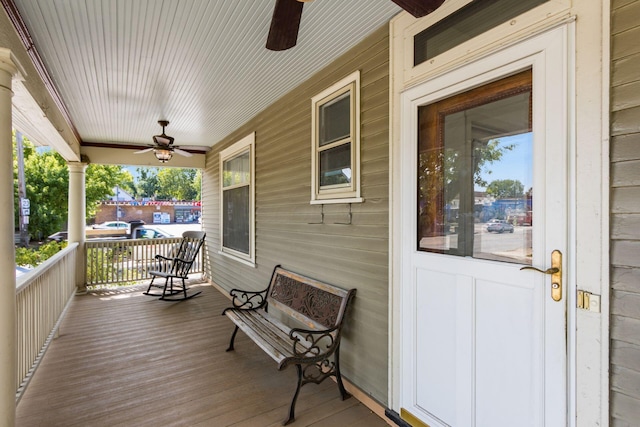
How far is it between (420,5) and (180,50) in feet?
6.70

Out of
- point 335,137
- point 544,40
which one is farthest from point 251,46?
point 544,40

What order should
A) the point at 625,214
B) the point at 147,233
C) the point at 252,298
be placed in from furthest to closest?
the point at 147,233 < the point at 252,298 < the point at 625,214

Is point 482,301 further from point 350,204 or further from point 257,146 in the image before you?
point 257,146

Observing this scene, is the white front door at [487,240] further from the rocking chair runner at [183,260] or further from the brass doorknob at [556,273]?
the rocking chair runner at [183,260]

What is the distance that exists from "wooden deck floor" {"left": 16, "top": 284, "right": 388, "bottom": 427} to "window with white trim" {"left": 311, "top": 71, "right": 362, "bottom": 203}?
1.59 m

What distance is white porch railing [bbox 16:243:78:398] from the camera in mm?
2293

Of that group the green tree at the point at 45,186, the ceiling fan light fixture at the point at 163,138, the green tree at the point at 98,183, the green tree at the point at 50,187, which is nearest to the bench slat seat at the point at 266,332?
the ceiling fan light fixture at the point at 163,138

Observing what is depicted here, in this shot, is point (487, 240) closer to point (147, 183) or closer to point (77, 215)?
point (77, 215)

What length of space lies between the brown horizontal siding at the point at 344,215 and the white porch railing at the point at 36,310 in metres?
2.20

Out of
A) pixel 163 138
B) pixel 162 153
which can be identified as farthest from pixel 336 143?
pixel 162 153

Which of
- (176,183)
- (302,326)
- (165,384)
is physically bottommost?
(165,384)

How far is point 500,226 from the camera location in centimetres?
160

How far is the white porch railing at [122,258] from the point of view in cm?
597

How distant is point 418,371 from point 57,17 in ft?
10.9
